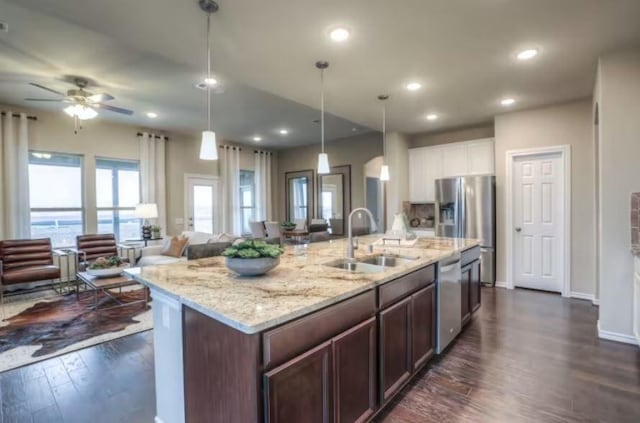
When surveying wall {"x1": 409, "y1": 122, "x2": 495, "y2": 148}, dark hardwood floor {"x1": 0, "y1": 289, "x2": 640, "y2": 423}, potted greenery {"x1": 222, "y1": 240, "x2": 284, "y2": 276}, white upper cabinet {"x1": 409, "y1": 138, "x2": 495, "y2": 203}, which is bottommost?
dark hardwood floor {"x1": 0, "y1": 289, "x2": 640, "y2": 423}

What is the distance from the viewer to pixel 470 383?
7.54ft

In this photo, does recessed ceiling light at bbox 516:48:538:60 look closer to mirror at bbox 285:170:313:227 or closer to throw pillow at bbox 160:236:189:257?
throw pillow at bbox 160:236:189:257

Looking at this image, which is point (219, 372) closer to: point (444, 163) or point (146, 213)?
point (146, 213)

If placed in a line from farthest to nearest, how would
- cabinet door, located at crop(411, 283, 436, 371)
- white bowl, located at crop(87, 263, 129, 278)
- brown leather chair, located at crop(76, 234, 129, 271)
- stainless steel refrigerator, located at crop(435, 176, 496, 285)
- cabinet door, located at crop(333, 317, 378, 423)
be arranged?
brown leather chair, located at crop(76, 234, 129, 271) < stainless steel refrigerator, located at crop(435, 176, 496, 285) < white bowl, located at crop(87, 263, 129, 278) < cabinet door, located at crop(411, 283, 436, 371) < cabinet door, located at crop(333, 317, 378, 423)

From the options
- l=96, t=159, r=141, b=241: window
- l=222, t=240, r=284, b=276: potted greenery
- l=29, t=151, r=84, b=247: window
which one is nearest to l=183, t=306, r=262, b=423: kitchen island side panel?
l=222, t=240, r=284, b=276: potted greenery

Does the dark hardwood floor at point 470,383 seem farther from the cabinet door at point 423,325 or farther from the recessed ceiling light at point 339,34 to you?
the recessed ceiling light at point 339,34

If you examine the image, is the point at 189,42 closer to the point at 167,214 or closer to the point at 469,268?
the point at 469,268

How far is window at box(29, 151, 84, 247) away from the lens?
5.22 metres

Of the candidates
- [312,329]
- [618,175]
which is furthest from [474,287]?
[312,329]

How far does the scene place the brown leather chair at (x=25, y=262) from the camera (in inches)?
163

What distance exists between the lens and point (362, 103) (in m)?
4.32

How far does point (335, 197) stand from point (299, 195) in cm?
120

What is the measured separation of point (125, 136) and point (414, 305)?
20.6 ft

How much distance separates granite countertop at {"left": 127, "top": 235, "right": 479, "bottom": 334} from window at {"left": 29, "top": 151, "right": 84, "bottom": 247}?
15.5 ft
